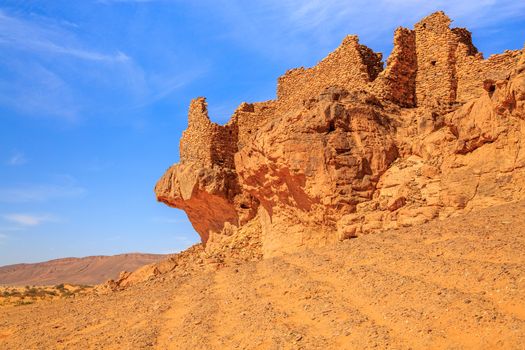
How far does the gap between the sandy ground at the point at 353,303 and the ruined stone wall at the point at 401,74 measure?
5277mm

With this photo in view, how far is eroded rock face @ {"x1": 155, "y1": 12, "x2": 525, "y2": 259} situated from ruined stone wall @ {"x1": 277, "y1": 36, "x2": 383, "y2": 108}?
32 mm

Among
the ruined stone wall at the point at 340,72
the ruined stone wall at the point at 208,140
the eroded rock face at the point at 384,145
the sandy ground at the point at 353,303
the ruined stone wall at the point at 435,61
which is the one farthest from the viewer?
the ruined stone wall at the point at 208,140

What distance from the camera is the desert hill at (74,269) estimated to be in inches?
2958

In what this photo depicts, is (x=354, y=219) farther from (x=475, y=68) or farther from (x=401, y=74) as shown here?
(x=475, y=68)

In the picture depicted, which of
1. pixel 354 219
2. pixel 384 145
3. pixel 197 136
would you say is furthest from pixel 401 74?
pixel 197 136

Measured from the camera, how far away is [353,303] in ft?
23.2

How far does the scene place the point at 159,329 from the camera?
832cm

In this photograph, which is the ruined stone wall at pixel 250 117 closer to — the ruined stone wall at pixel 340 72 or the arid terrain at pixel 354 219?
the arid terrain at pixel 354 219

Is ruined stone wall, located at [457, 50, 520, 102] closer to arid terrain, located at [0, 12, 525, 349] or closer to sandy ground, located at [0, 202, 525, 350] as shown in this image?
arid terrain, located at [0, 12, 525, 349]

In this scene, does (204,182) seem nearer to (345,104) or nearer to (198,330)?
(345,104)

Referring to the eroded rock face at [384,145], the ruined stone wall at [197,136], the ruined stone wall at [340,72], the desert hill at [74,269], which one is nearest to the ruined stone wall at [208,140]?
the ruined stone wall at [197,136]

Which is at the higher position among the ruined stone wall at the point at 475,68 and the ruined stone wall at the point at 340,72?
the ruined stone wall at the point at 340,72

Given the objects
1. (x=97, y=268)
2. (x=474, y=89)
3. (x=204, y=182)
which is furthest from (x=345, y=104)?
(x=97, y=268)

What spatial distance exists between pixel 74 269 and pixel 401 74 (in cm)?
7918
